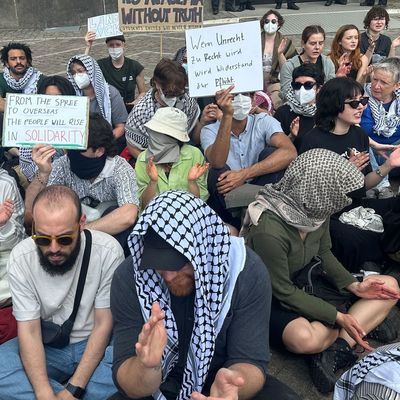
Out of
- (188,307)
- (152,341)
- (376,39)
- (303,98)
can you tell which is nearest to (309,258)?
(188,307)

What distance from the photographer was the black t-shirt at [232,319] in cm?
251

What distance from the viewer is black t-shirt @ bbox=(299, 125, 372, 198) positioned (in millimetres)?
4414

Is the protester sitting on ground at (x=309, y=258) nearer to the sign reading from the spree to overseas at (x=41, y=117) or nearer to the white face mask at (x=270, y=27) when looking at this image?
the sign reading from the spree to overseas at (x=41, y=117)

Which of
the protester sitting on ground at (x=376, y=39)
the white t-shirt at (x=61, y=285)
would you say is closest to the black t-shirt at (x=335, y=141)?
the white t-shirt at (x=61, y=285)

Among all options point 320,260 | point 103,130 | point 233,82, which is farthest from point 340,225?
point 103,130

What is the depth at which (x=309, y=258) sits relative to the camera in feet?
11.2

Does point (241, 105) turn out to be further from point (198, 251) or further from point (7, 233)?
point (198, 251)

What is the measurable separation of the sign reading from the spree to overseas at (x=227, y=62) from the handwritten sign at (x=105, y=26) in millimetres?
2280

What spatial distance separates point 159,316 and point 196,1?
432 centimetres

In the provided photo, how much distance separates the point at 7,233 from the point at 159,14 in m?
3.18

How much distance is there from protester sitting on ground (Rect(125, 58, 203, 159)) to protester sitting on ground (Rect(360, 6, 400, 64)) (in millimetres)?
3401

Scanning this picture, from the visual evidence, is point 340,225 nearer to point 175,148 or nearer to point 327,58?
point 175,148

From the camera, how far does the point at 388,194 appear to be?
15.8 ft

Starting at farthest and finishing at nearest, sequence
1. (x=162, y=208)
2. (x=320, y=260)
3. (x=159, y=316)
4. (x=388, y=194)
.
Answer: (x=388, y=194) < (x=320, y=260) < (x=162, y=208) < (x=159, y=316)
